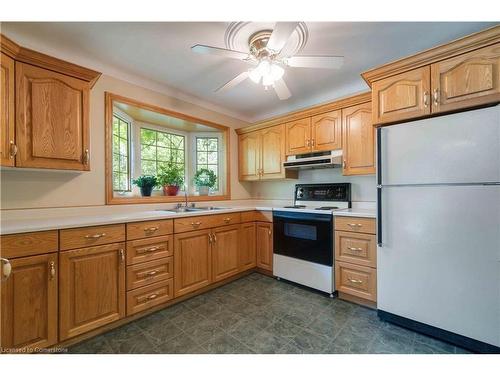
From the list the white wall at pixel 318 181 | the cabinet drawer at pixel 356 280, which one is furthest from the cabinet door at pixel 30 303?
the white wall at pixel 318 181

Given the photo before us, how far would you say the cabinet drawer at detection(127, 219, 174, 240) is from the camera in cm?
179

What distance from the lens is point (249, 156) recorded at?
3.37m

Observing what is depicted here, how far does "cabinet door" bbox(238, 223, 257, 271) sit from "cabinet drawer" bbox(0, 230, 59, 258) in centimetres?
180

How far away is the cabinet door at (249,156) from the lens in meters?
3.26

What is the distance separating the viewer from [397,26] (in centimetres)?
162

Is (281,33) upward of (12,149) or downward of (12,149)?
upward

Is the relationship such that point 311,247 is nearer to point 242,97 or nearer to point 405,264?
point 405,264

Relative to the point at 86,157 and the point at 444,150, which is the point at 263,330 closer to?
the point at 444,150

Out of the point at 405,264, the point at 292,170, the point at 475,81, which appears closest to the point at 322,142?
the point at 292,170

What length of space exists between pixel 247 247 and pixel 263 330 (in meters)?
1.19

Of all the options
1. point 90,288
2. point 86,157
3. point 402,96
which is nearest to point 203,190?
point 86,157

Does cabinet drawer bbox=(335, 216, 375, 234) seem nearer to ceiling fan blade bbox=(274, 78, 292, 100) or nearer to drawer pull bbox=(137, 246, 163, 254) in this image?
ceiling fan blade bbox=(274, 78, 292, 100)

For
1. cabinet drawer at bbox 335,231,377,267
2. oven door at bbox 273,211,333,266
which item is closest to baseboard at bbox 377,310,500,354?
cabinet drawer at bbox 335,231,377,267
